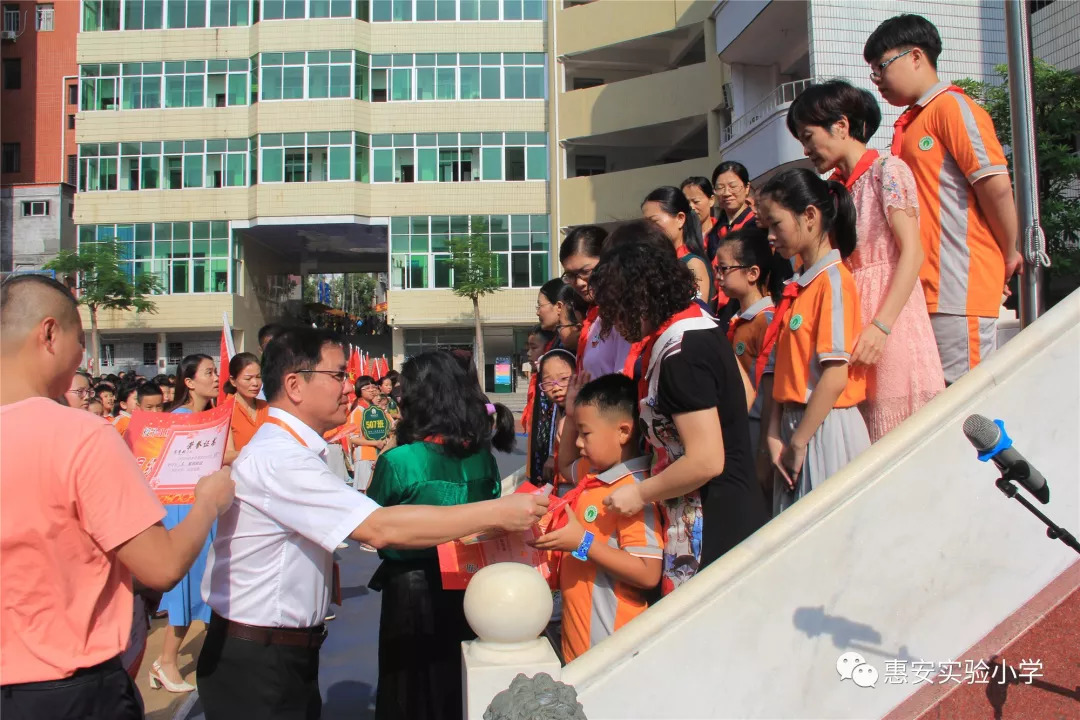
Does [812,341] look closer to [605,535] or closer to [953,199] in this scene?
[953,199]

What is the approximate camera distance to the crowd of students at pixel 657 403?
8.08 feet

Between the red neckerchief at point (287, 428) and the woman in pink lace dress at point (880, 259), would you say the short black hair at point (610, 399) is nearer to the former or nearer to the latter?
the woman in pink lace dress at point (880, 259)

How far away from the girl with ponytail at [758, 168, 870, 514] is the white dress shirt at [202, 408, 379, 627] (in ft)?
5.19

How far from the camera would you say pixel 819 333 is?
9.59 feet

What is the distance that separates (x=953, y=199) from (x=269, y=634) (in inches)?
117

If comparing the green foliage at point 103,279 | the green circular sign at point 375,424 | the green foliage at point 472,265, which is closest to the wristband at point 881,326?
the green circular sign at point 375,424

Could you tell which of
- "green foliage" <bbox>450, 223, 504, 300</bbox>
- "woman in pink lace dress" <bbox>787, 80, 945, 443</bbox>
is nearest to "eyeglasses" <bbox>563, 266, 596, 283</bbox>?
"woman in pink lace dress" <bbox>787, 80, 945, 443</bbox>

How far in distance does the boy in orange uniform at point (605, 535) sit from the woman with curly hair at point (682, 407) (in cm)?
8

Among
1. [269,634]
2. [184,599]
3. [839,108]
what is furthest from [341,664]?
[839,108]

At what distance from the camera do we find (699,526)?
275 centimetres

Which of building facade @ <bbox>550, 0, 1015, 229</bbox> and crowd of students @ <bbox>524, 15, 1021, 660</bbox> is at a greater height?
building facade @ <bbox>550, 0, 1015, 229</bbox>

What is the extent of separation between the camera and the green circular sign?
10617mm

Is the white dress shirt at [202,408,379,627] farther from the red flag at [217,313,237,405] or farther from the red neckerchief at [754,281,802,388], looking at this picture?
the red flag at [217,313,237,405]

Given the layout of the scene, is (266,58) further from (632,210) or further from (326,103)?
(632,210)
